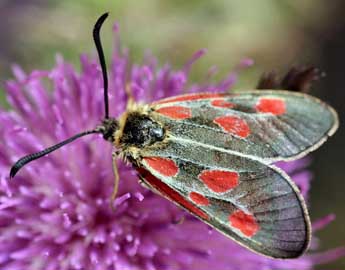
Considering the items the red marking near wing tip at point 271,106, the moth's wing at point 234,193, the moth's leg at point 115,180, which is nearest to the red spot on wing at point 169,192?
the moth's wing at point 234,193

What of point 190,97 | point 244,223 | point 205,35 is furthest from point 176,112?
point 205,35

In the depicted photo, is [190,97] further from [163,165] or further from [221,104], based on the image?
[163,165]

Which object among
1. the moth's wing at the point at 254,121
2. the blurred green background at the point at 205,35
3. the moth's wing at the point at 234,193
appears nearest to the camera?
the moth's wing at the point at 234,193

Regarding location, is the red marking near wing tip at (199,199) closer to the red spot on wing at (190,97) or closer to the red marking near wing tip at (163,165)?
the red marking near wing tip at (163,165)

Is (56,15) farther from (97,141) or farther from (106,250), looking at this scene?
(106,250)

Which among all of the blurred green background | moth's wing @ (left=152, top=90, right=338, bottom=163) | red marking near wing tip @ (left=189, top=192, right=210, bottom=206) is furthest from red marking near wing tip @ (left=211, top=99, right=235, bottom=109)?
the blurred green background

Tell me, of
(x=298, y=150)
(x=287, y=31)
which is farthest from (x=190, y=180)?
(x=287, y=31)

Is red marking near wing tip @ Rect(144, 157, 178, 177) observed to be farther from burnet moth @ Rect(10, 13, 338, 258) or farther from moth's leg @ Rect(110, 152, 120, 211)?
moth's leg @ Rect(110, 152, 120, 211)
